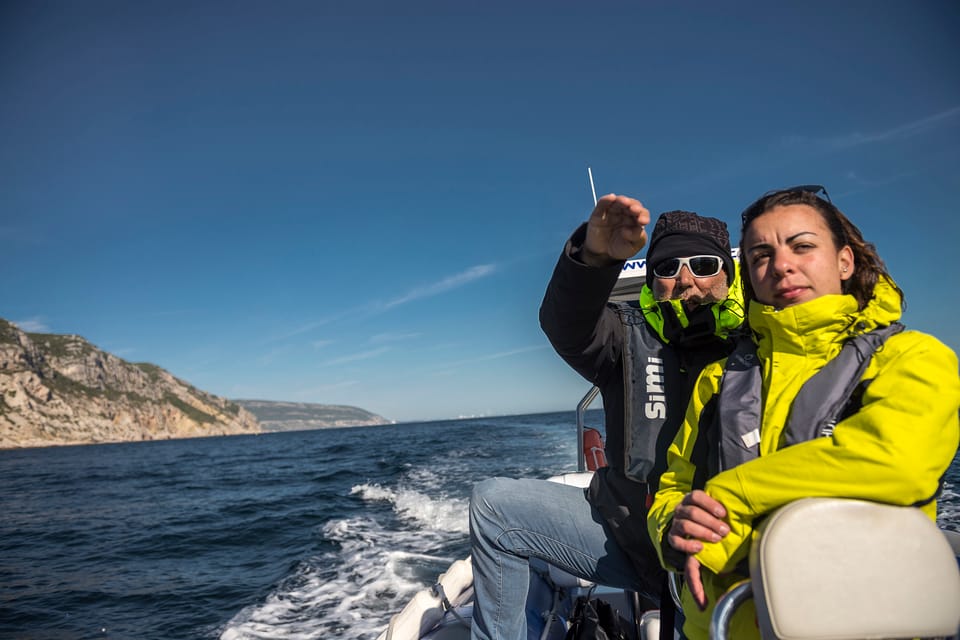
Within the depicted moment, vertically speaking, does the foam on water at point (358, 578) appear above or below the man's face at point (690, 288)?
below

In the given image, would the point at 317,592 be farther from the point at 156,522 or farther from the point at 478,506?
the point at 156,522

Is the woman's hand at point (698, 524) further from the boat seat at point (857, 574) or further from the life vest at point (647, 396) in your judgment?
the life vest at point (647, 396)

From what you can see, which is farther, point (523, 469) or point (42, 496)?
point (42, 496)

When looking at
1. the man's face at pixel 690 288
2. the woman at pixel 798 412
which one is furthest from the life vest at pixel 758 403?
the man's face at pixel 690 288

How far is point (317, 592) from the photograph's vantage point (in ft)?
18.4

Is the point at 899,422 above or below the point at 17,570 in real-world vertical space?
above

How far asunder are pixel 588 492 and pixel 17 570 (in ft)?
33.5

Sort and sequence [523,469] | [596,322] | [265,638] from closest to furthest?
[596,322] → [265,638] → [523,469]

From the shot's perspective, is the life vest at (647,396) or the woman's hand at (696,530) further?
the life vest at (647,396)

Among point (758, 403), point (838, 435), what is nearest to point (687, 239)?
point (758, 403)

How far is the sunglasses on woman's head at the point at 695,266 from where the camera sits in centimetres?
172

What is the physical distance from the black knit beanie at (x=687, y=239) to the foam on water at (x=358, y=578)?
406 cm

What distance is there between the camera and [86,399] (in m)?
87.1

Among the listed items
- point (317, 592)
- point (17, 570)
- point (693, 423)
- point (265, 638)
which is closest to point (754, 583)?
point (693, 423)
